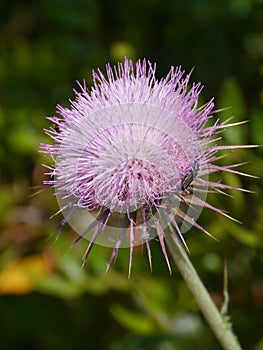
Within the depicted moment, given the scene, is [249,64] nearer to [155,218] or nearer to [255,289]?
[255,289]

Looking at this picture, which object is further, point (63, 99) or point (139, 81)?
point (63, 99)

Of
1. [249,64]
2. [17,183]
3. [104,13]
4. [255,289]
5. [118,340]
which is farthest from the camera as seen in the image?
[104,13]

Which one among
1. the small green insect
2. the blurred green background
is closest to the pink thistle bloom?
the small green insect

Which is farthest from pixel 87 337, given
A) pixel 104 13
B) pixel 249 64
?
pixel 104 13

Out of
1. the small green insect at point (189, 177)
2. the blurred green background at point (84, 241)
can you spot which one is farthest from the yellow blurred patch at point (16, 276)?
the small green insect at point (189, 177)

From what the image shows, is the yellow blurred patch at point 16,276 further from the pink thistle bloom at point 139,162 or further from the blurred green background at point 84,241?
the pink thistle bloom at point 139,162

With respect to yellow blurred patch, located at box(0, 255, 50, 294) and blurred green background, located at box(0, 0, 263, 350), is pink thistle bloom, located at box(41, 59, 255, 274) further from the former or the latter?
yellow blurred patch, located at box(0, 255, 50, 294)
